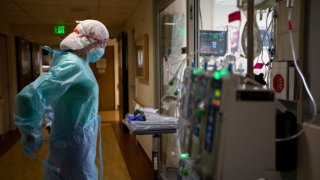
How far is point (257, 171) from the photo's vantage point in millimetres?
1125

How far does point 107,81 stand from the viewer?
8.78m

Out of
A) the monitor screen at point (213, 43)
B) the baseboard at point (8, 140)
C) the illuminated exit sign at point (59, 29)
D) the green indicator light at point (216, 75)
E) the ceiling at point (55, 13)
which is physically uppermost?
the ceiling at point (55, 13)

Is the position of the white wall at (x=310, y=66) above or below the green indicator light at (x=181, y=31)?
below

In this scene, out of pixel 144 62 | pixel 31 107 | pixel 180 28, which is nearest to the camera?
pixel 31 107

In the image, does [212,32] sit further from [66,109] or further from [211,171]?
[211,171]

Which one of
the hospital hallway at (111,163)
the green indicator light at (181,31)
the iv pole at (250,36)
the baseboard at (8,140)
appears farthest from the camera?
the baseboard at (8,140)

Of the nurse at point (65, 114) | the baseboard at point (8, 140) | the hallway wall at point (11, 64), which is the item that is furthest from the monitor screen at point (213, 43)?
the hallway wall at point (11, 64)

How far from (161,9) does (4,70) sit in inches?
151

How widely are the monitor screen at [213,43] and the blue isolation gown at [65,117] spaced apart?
1095 mm

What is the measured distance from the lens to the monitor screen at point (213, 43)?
2514 millimetres

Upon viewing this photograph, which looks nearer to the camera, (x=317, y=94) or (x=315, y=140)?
(x=315, y=140)

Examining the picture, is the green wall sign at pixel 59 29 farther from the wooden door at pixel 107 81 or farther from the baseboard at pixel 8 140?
the wooden door at pixel 107 81

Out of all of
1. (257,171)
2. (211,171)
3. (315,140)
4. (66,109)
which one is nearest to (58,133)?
(66,109)

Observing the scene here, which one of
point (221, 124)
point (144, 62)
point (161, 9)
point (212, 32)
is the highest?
point (161, 9)
